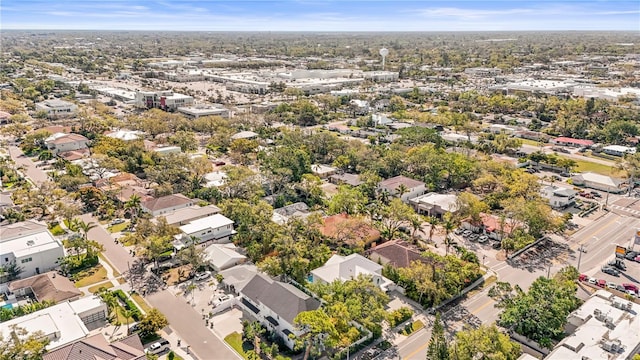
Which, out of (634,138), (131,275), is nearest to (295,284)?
(131,275)

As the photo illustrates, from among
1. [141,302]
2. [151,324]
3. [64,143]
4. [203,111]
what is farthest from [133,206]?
[203,111]

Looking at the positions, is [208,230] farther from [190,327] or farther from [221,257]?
[190,327]

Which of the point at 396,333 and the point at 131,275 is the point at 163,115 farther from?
the point at 396,333

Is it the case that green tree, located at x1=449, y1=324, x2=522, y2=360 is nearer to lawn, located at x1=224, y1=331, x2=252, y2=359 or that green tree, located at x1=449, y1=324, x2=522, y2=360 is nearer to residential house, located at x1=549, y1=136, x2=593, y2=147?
lawn, located at x1=224, y1=331, x2=252, y2=359

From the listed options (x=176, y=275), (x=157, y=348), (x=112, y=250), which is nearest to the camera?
(x=157, y=348)

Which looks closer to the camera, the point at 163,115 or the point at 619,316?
the point at 619,316

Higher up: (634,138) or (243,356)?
(634,138)
